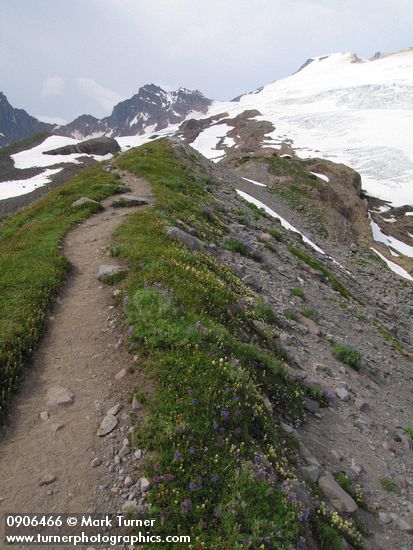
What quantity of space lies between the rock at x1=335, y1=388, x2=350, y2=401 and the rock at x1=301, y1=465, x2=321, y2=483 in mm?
4059

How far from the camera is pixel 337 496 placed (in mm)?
7602

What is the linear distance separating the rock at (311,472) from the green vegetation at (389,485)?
91.2 inches

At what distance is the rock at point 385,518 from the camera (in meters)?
7.96

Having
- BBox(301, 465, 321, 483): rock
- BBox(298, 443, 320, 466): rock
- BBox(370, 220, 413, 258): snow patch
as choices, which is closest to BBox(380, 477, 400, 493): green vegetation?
BBox(298, 443, 320, 466): rock

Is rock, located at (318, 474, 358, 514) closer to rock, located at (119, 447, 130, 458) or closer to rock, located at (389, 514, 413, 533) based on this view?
rock, located at (389, 514, 413, 533)

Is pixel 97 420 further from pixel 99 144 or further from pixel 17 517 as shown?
pixel 99 144

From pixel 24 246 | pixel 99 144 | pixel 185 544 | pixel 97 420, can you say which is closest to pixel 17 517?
pixel 97 420

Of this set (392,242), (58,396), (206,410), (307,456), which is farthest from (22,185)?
(392,242)

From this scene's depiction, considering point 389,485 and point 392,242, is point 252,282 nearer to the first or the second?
point 389,485

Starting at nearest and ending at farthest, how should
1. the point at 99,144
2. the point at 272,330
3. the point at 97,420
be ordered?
the point at 97,420
the point at 272,330
the point at 99,144

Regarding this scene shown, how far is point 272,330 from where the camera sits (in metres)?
12.9

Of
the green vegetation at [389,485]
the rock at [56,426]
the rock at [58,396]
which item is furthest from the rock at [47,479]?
the green vegetation at [389,485]

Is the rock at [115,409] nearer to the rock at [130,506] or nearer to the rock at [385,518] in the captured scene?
the rock at [130,506]

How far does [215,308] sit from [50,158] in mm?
81798
